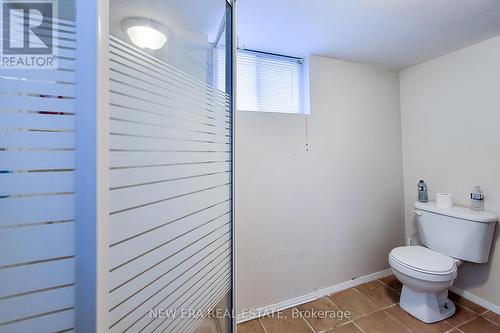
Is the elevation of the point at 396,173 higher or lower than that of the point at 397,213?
higher

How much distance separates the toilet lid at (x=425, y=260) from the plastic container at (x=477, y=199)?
0.46 meters

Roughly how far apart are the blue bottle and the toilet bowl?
459mm

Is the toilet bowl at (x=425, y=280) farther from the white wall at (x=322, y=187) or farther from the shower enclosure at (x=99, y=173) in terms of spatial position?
the shower enclosure at (x=99, y=173)

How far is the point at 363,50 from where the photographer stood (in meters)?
1.68


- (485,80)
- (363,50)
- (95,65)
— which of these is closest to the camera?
(95,65)

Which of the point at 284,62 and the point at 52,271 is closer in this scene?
the point at 52,271

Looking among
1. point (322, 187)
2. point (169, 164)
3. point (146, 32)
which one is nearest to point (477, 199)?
point (322, 187)

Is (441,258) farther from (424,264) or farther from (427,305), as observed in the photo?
(427,305)

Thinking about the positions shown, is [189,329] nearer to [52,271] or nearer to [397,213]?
[52,271]

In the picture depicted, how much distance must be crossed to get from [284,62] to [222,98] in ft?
3.66

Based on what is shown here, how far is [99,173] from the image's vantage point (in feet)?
1.51

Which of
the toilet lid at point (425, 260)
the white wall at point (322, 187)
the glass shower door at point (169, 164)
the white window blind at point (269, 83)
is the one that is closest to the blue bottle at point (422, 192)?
the white wall at point (322, 187)

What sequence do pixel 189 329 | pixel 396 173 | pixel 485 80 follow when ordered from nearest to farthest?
pixel 189 329 < pixel 485 80 < pixel 396 173

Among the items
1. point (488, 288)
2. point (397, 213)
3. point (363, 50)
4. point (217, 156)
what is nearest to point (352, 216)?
point (397, 213)
